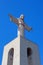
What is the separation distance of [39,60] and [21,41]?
2957mm

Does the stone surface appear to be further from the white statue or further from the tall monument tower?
the white statue

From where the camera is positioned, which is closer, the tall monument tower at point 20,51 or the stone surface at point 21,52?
the stone surface at point 21,52

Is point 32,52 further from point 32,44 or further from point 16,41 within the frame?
point 16,41

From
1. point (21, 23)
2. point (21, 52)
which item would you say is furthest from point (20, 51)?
point (21, 23)

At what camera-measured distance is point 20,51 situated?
1691cm

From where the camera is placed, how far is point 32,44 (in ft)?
62.4

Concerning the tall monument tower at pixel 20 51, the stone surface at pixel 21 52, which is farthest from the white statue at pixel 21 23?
the stone surface at pixel 21 52

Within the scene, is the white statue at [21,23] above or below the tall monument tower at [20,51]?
above

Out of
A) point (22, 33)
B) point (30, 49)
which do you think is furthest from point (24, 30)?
point (30, 49)

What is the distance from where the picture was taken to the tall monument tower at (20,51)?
1678cm

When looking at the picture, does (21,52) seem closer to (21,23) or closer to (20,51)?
(20,51)

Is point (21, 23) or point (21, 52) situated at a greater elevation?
point (21, 23)

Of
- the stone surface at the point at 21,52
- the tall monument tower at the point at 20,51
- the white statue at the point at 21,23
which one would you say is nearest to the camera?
the stone surface at the point at 21,52

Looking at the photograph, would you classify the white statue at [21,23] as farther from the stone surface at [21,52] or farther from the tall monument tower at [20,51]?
the stone surface at [21,52]
